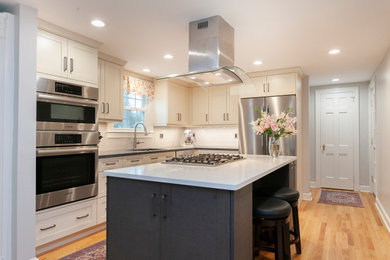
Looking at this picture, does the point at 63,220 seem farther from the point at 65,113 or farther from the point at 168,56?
the point at 168,56

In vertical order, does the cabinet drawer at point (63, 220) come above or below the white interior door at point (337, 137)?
below

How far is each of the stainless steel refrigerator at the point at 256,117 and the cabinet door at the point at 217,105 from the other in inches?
21.0

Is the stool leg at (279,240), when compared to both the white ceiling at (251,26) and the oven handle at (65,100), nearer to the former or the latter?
the white ceiling at (251,26)

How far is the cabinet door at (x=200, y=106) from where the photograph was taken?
18.2 ft

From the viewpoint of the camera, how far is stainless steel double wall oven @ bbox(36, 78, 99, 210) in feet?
8.41

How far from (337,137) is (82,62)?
214 inches

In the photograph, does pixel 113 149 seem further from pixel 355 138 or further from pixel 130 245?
pixel 355 138

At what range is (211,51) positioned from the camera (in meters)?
2.46

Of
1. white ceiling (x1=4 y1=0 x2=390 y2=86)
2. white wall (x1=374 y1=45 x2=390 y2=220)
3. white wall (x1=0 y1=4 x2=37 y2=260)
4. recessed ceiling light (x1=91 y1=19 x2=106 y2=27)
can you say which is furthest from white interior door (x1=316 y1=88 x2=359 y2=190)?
white wall (x1=0 y1=4 x2=37 y2=260)

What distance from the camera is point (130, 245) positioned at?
5.80 feet

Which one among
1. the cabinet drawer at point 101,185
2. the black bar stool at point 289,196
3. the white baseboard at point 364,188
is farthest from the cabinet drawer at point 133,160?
the white baseboard at point 364,188

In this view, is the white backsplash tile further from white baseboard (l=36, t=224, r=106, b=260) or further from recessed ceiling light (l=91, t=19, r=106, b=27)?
recessed ceiling light (l=91, t=19, r=106, b=27)

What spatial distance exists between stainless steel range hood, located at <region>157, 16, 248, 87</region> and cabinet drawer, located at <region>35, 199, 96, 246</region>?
181cm

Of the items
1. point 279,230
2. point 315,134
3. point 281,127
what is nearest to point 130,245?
point 279,230
